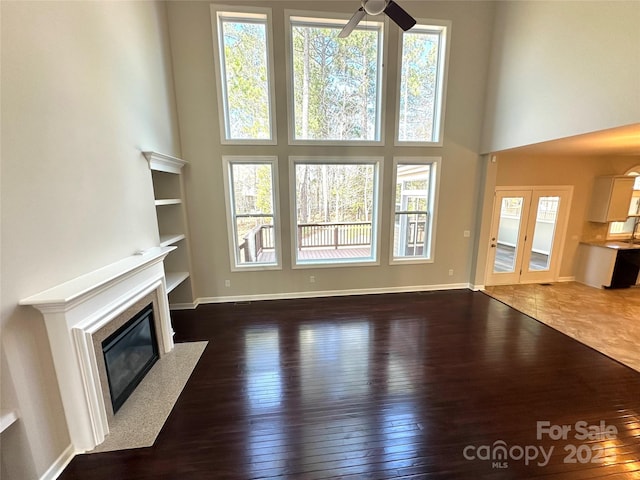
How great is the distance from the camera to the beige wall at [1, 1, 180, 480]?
61.5 inches

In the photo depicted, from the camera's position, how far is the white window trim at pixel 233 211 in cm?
438

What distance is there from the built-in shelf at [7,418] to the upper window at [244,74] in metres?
3.81

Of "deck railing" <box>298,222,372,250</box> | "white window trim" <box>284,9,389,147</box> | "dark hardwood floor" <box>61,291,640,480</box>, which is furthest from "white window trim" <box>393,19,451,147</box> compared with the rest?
"dark hardwood floor" <box>61,291,640,480</box>

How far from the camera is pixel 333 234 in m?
5.25

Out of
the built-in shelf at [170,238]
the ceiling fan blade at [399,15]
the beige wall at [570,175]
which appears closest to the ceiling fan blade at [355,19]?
the ceiling fan blade at [399,15]

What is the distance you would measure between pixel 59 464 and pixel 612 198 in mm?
8690

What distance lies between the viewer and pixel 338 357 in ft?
10.2

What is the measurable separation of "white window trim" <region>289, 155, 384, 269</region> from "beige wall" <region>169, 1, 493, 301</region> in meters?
0.09

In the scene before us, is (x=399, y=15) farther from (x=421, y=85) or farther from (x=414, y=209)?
(x=414, y=209)

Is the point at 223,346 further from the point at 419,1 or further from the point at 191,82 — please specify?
the point at 419,1

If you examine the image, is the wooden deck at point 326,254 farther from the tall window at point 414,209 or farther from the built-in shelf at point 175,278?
the built-in shelf at point 175,278

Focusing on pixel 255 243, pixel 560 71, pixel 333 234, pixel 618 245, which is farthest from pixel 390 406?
pixel 618 245

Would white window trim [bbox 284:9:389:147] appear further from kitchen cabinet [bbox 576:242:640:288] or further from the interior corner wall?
kitchen cabinet [bbox 576:242:640:288]

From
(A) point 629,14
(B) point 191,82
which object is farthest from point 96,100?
(A) point 629,14
